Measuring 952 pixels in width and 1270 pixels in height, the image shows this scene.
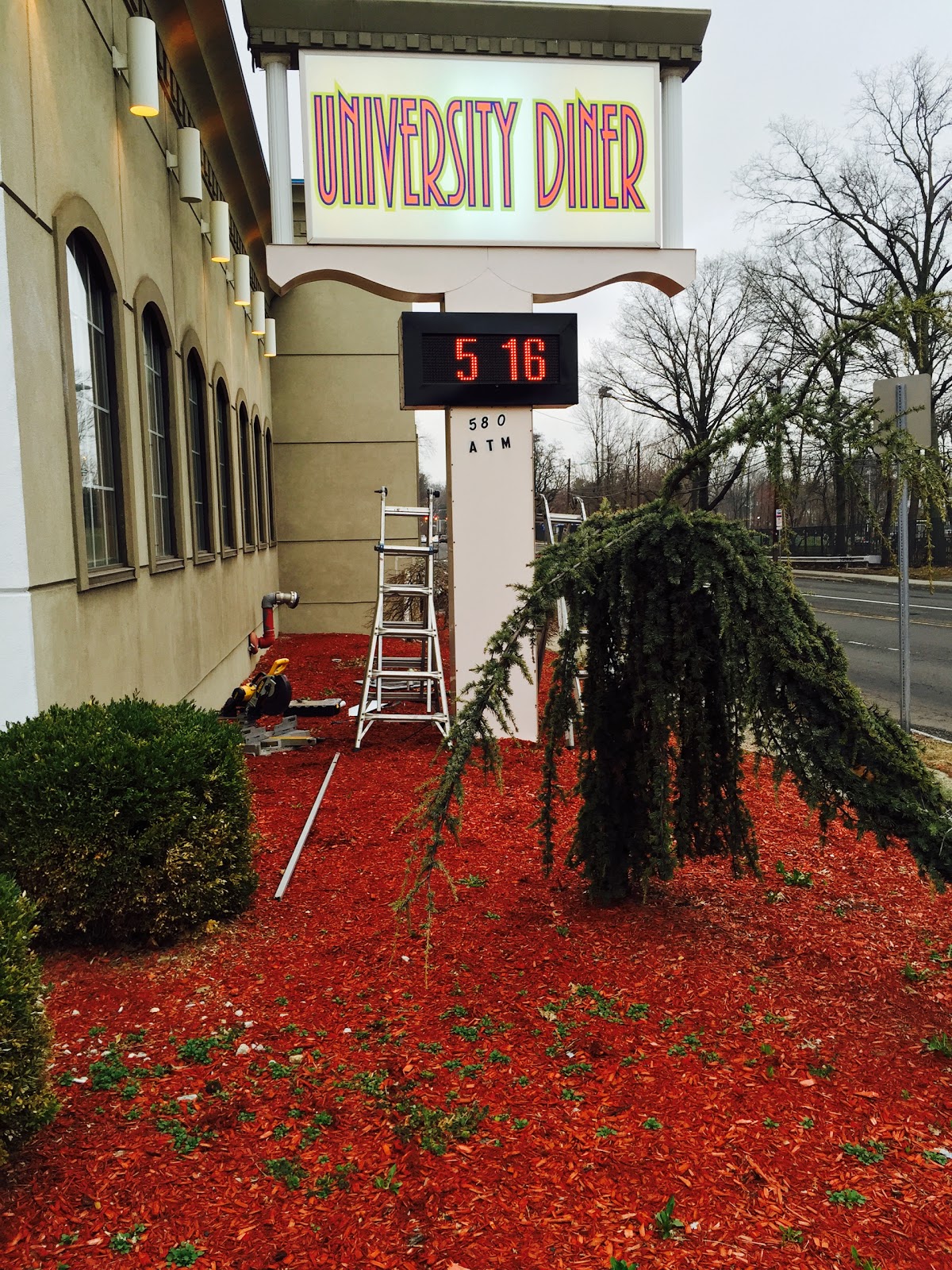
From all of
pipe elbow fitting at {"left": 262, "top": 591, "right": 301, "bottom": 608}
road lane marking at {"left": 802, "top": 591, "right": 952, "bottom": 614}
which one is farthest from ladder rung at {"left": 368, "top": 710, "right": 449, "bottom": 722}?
road lane marking at {"left": 802, "top": 591, "right": 952, "bottom": 614}

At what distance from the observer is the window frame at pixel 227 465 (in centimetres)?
1076

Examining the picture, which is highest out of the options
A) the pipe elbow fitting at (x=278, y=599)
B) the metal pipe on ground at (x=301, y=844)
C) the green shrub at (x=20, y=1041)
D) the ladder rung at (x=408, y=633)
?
the pipe elbow fitting at (x=278, y=599)

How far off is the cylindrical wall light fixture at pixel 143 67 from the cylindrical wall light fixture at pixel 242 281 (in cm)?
470

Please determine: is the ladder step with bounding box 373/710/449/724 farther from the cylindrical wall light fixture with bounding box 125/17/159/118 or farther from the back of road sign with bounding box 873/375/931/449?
the cylindrical wall light fixture with bounding box 125/17/159/118

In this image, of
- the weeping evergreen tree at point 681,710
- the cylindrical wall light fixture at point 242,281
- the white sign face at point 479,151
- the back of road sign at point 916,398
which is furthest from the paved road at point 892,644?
the cylindrical wall light fixture at point 242,281

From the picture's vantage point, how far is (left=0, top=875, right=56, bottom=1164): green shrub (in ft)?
8.21

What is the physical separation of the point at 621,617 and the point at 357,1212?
7.63ft

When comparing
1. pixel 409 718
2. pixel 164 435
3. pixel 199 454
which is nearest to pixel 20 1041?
pixel 409 718

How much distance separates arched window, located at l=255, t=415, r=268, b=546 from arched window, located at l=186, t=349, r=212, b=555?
444 centimetres

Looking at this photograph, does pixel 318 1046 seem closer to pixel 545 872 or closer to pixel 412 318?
pixel 545 872

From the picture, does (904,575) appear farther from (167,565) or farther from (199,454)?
(199,454)

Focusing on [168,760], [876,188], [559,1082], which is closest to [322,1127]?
[559,1082]

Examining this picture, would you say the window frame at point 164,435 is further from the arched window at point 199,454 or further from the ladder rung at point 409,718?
the ladder rung at point 409,718

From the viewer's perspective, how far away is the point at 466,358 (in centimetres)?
820
